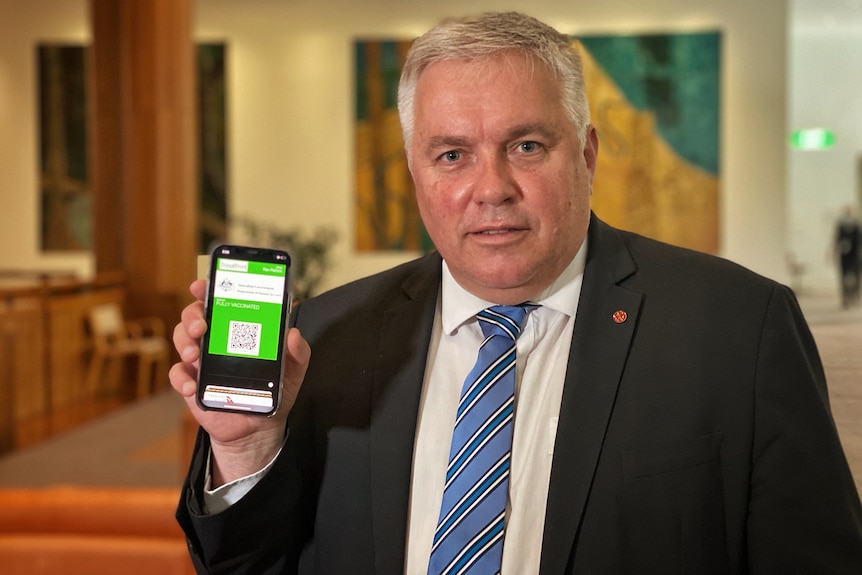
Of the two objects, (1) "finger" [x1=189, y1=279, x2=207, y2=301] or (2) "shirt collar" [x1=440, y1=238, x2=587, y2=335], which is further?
(2) "shirt collar" [x1=440, y1=238, x2=587, y2=335]

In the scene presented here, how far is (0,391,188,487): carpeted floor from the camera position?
6062 mm

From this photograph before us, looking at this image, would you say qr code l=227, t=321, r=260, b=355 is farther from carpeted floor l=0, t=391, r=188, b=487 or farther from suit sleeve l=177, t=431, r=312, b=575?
carpeted floor l=0, t=391, r=188, b=487

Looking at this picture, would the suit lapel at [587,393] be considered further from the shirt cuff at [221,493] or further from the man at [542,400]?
the shirt cuff at [221,493]

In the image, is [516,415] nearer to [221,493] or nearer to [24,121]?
[221,493]

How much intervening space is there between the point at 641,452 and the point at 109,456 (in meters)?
5.98

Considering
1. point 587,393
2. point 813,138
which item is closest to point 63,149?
point 813,138

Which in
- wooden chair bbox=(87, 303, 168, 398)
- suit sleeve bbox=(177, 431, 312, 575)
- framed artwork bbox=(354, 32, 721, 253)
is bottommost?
wooden chair bbox=(87, 303, 168, 398)

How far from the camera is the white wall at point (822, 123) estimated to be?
1293 cm

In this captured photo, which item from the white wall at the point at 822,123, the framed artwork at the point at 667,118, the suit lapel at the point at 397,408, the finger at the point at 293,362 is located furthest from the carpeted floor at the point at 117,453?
the white wall at the point at 822,123

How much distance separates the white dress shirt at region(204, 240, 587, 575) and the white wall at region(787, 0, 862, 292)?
11.7m

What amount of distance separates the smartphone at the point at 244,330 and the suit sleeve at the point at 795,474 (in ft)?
2.33

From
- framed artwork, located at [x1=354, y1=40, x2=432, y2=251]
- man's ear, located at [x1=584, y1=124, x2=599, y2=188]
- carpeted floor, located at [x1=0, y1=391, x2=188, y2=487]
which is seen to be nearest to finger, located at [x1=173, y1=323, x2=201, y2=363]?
man's ear, located at [x1=584, y1=124, x2=599, y2=188]

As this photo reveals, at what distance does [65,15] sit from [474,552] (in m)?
12.9

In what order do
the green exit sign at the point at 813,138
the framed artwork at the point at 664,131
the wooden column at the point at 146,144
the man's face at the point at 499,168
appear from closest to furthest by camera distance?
the man's face at the point at 499,168, the wooden column at the point at 146,144, the framed artwork at the point at 664,131, the green exit sign at the point at 813,138
